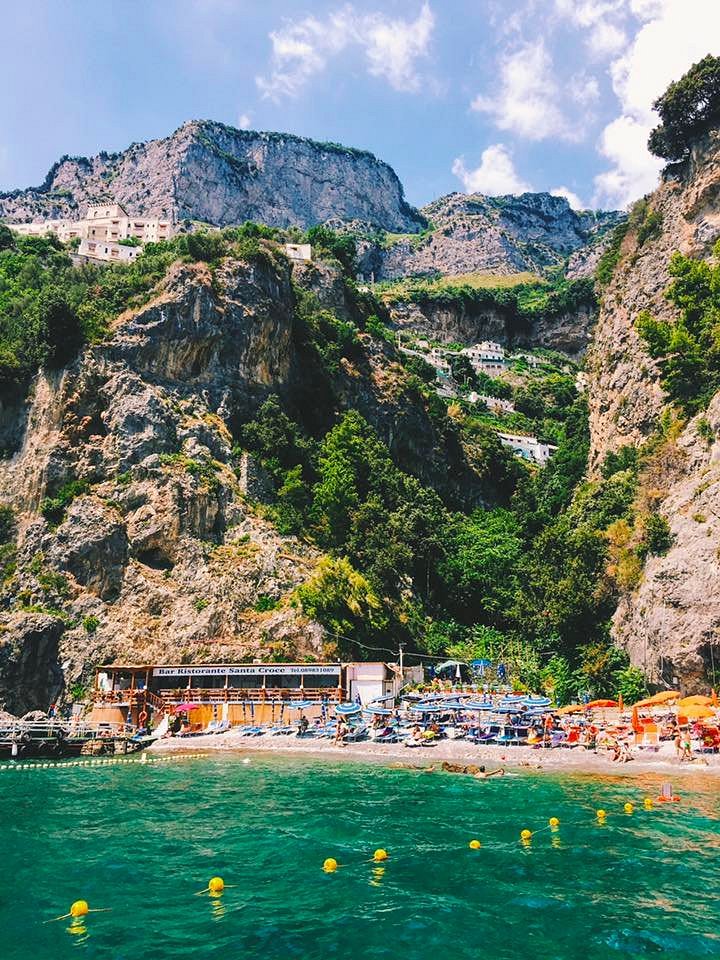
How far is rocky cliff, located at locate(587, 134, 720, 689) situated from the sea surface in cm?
1419

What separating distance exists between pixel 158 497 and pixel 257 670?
49.4ft

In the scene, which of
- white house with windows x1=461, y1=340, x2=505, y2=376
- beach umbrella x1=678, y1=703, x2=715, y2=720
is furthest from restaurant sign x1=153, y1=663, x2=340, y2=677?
white house with windows x1=461, y1=340, x2=505, y2=376

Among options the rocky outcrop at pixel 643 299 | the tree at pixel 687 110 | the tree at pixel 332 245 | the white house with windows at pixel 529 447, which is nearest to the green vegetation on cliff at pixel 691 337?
the rocky outcrop at pixel 643 299

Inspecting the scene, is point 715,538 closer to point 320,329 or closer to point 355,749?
point 355,749

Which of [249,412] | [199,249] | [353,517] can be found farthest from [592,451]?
[199,249]

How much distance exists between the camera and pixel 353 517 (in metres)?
54.3

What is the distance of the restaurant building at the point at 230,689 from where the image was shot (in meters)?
A: 41.1

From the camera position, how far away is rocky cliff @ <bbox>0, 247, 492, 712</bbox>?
44.5 metres

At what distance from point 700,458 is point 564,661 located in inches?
613

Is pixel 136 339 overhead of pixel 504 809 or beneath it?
overhead

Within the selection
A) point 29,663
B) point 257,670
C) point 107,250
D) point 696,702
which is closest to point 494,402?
point 107,250

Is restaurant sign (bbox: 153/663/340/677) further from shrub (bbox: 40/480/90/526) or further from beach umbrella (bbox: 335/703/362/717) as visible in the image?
shrub (bbox: 40/480/90/526)

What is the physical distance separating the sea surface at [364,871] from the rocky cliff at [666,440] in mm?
14190

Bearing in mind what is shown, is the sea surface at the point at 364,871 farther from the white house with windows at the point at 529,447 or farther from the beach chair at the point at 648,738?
the white house with windows at the point at 529,447
